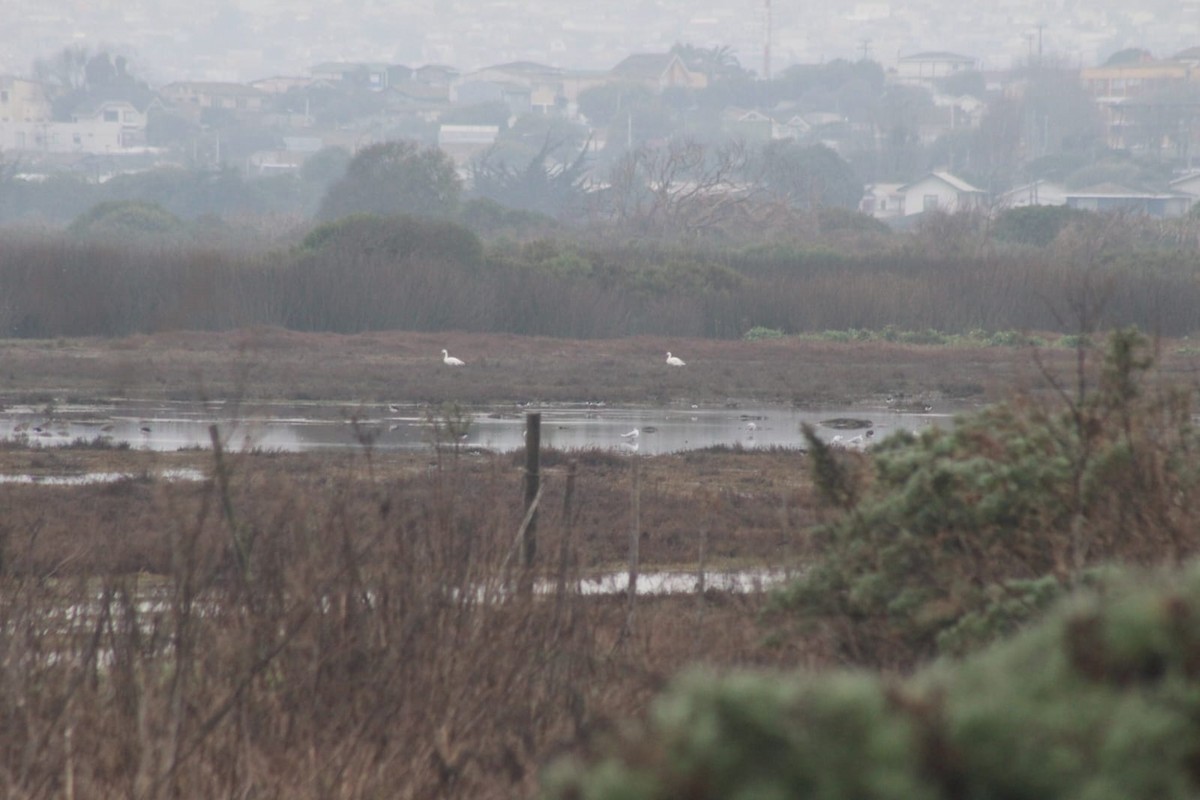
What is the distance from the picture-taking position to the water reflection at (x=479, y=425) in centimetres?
2366

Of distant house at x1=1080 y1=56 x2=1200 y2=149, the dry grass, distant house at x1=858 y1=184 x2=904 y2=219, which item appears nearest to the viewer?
the dry grass

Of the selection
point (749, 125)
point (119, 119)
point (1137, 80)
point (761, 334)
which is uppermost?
point (1137, 80)

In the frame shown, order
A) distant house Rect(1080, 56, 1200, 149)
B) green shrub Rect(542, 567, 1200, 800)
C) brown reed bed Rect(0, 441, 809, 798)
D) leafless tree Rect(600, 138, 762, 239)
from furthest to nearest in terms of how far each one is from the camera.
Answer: distant house Rect(1080, 56, 1200, 149), leafless tree Rect(600, 138, 762, 239), brown reed bed Rect(0, 441, 809, 798), green shrub Rect(542, 567, 1200, 800)

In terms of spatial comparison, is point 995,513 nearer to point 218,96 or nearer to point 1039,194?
point 1039,194

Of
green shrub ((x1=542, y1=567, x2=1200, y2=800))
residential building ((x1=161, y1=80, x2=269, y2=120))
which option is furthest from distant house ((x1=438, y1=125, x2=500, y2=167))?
green shrub ((x1=542, y1=567, x2=1200, y2=800))

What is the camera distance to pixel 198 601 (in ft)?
21.2

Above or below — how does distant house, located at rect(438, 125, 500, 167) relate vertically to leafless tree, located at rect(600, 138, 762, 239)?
above

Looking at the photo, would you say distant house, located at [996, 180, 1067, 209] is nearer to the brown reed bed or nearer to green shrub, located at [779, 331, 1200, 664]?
green shrub, located at [779, 331, 1200, 664]

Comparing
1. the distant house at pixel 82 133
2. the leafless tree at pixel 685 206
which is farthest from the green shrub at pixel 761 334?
the distant house at pixel 82 133

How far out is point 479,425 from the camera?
2744 centimetres

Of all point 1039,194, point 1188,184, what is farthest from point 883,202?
point 1188,184

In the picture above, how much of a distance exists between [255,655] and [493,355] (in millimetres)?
34999

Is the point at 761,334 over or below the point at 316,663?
below

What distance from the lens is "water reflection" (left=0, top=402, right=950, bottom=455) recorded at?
2366cm
